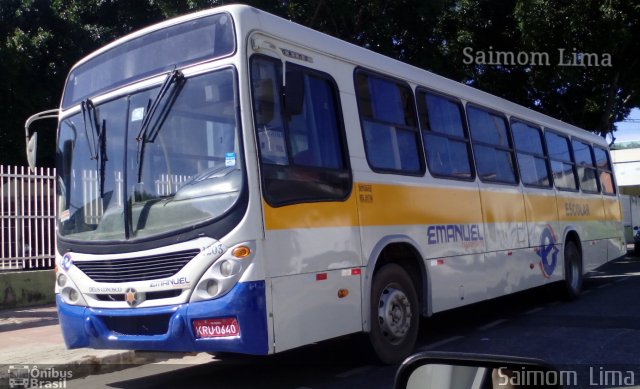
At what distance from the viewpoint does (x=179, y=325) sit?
16.5 feet

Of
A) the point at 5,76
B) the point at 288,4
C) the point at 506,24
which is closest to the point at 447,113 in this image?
the point at 288,4

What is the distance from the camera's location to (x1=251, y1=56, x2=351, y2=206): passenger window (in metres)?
5.30

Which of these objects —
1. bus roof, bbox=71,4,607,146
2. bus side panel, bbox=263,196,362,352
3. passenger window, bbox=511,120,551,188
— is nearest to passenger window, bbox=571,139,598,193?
passenger window, bbox=511,120,551,188

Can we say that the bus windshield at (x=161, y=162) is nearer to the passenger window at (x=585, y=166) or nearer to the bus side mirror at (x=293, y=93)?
the bus side mirror at (x=293, y=93)

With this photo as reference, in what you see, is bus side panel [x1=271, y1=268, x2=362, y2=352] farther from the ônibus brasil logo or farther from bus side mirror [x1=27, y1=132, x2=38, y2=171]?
the ônibus brasil logo

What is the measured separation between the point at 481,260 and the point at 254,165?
4.30 metres

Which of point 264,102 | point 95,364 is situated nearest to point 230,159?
point 264,102

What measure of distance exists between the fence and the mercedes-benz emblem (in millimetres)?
5524

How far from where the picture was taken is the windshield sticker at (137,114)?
5.58 meters

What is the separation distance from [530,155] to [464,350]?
4.22 metres

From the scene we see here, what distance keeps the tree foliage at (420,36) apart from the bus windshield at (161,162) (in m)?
8.61

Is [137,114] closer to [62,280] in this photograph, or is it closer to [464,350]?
[62,280]

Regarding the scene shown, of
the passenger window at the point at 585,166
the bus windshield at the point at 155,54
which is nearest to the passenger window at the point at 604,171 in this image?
the passenger window at the point at 585,166

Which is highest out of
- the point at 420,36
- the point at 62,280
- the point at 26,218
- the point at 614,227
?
the point at 420,36
